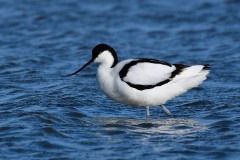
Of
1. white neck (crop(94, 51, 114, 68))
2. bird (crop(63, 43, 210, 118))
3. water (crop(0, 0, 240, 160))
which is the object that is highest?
white neck (crop(94, 51, 114, 68))

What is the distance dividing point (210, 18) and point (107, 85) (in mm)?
7866

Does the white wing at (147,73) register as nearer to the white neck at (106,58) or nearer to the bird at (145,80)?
the bird at (145,80)

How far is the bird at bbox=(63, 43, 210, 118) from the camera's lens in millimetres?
9094

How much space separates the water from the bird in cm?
32

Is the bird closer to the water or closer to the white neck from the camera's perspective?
the white neck

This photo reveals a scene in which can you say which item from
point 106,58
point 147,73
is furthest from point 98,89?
point 147,73

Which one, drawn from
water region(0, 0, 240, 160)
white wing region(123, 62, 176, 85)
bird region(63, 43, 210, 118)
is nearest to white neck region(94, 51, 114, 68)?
bird region(63, 43, 210, 118)

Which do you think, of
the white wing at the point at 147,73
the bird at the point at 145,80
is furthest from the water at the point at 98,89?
the white wing at the point at 147,73

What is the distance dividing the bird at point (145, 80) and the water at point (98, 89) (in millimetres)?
319

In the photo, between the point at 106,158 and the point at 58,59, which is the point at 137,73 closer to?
the point at 106,158

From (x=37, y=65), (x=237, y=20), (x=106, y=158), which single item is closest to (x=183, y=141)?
(x=106, y=158)

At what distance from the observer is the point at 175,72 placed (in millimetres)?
9281

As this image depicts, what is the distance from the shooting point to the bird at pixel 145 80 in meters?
9.09

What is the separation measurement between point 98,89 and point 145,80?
6.69 ft
